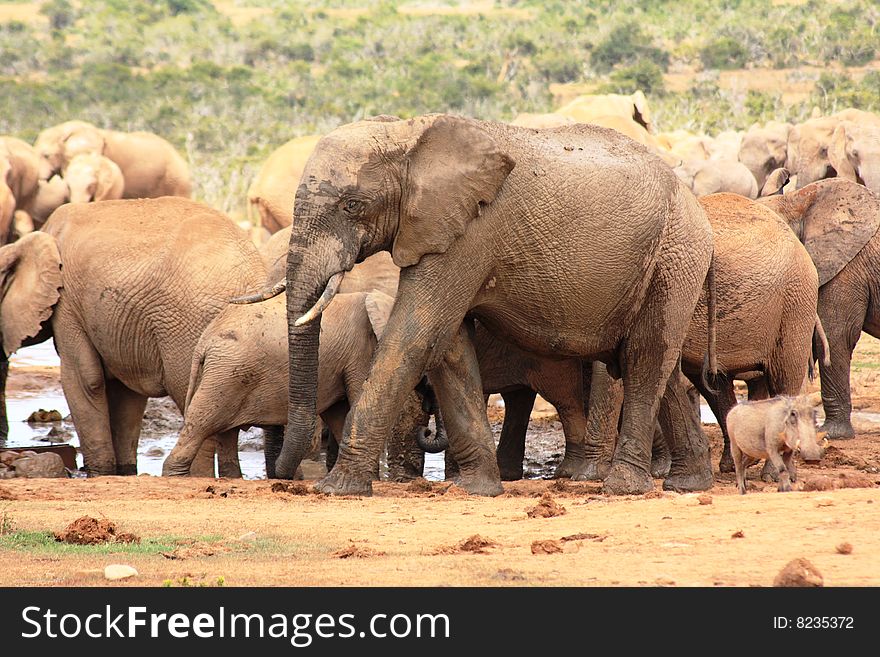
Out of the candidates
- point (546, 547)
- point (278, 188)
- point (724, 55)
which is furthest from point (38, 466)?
point (724, 55)

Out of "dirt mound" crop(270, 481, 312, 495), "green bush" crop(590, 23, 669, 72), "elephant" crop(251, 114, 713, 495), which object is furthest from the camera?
"green bush" crop(590, 23, 669, 72)

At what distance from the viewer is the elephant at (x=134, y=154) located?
26203 mm

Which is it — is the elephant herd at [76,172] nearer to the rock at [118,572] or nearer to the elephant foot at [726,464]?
the elephant foot at [726,464]

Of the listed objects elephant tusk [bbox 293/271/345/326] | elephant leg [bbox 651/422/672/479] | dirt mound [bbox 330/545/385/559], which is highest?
elephant tusk [bbox 293/271/345/326]

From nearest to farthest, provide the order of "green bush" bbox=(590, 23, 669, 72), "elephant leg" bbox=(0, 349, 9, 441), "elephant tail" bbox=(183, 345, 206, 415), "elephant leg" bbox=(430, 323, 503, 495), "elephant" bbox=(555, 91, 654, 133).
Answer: "elephant leg" bbox=(430, 323, 503, 495) < "elephant tail" bbox=(183, 345, 206, 415) < "elephant leg" bbox=(0, 349, 9, 441) < "elephant" bbox=(555, 91, 654, 133) < "green bush" bbox=(590, 23, 669, 72)

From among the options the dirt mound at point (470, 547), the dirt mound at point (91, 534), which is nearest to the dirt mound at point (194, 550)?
the dirt mound at point (91, 534)

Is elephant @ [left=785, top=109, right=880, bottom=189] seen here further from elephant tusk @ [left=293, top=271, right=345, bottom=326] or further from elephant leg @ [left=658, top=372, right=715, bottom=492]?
elephant tusk @ [left=293, top=271, right=345, bottom=326]

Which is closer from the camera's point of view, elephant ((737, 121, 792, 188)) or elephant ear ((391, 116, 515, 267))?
elephant ear ((391, 116, 515, 267))

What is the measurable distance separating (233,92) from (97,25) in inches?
631

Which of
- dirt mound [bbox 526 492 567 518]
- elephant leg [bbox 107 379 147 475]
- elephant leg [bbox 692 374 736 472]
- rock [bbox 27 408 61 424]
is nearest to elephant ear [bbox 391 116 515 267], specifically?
dirt mound [bbox 526 492 567 518]

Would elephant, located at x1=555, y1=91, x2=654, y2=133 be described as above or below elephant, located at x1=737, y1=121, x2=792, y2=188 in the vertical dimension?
above

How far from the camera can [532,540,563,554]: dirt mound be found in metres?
5.93

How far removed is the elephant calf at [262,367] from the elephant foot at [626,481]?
1.37 metres
